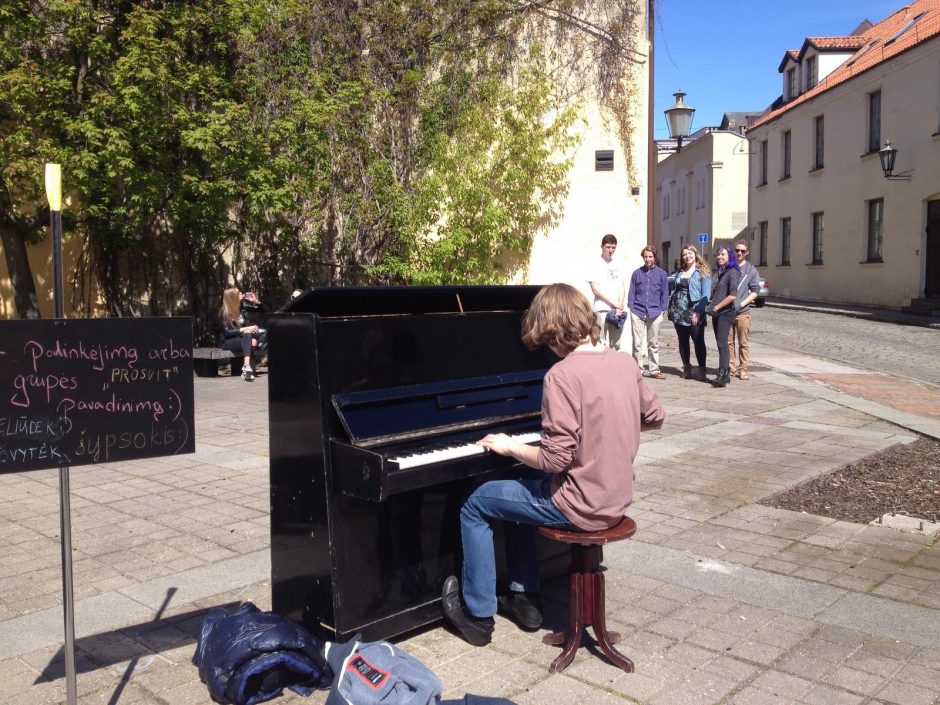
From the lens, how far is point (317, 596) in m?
3.74

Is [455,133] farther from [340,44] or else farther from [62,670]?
[62,670]

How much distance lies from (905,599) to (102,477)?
598 centimetres

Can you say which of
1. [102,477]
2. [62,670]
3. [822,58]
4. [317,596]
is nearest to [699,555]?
[317,596]

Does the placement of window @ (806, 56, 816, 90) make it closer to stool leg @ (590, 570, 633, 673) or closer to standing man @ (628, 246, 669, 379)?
standing man @ (628, 246, 669, 379)

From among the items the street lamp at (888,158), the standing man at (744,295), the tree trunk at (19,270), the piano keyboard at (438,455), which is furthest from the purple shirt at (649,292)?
the street lamp at (888,158)

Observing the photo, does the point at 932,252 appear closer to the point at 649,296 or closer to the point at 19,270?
the point at 649,296

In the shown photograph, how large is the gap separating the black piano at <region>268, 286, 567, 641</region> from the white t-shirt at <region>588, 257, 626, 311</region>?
737cm

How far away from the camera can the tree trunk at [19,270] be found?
13773mm

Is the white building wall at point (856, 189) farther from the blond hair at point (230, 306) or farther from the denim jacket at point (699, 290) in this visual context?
the blond hair at point (230, 306)

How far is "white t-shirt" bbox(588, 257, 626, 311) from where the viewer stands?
37.7ft

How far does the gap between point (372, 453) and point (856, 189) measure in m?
28.9

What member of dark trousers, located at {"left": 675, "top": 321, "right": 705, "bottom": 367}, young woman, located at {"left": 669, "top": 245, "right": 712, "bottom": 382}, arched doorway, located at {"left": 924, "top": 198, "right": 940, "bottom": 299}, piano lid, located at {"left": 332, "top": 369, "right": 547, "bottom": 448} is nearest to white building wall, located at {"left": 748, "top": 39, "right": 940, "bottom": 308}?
arched doorway, located at {"left": 924, "top": 198, "right": 940, "bottom": 299}

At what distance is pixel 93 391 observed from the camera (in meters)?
3.08

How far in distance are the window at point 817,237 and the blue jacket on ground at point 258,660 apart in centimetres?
3096
